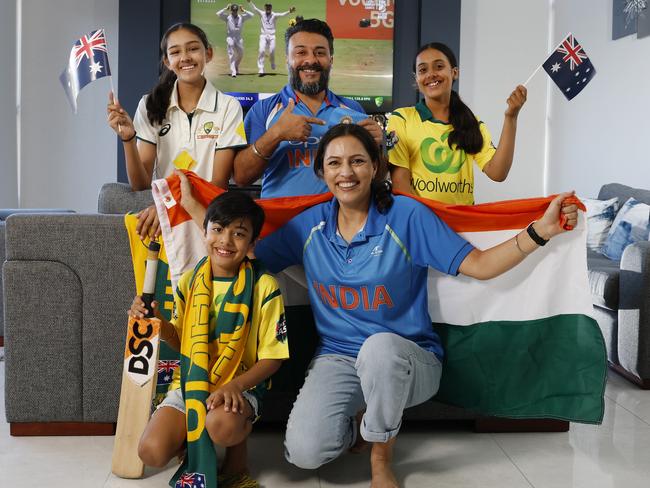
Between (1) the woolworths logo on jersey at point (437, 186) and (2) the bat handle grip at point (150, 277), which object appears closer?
(2) the bat handle grip at point (150, 277)

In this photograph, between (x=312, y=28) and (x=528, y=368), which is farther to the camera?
(x=312, y=28)

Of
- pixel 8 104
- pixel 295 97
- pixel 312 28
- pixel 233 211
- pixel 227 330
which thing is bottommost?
pixel 227 330

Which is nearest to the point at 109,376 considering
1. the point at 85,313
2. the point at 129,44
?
the point at 85,313

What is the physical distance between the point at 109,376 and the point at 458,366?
3.89 ft

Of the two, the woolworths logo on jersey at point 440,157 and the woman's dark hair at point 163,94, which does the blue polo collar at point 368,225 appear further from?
the woman's dark hair at point 163,94

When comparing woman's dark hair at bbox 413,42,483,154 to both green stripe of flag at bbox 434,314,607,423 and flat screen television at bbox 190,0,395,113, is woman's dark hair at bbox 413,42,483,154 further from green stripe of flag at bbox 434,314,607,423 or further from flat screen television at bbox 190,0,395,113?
flat screen television at bbox 190,0,395,113

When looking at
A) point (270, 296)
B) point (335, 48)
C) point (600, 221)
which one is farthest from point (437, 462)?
point (335, 48)

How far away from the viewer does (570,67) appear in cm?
304

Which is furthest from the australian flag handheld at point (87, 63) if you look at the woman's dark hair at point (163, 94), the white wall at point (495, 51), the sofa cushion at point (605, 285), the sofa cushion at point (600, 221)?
the white wall at point (495, 51)

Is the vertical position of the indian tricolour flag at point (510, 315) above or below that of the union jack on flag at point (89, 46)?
below

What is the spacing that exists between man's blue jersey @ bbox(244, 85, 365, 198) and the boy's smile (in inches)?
20.0

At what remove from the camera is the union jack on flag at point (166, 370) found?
258cm

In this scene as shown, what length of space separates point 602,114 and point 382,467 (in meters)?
5.07

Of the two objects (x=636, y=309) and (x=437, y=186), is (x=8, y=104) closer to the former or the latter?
(x=437, y=186)
